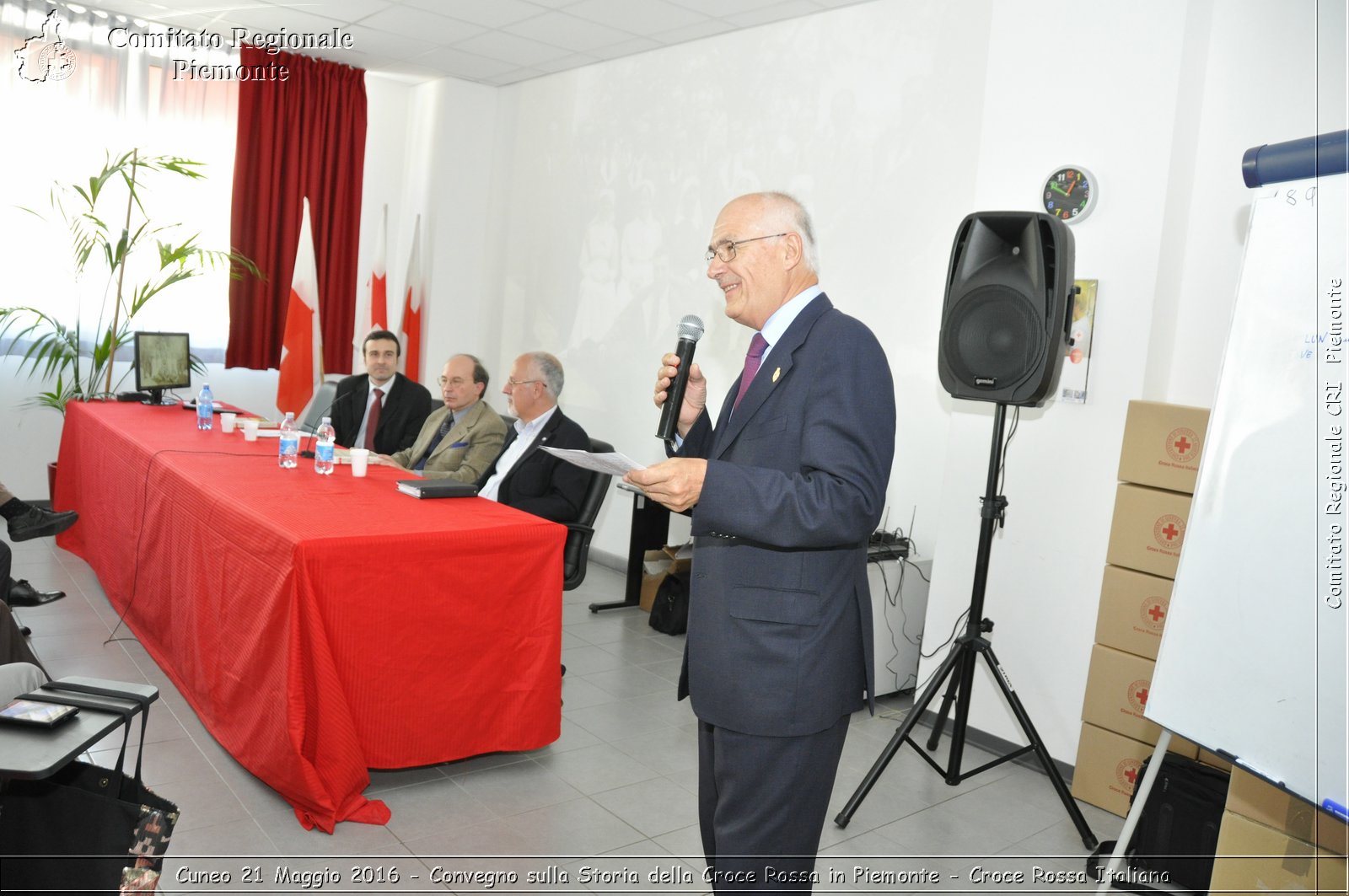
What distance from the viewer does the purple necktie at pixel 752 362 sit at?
1.81 m

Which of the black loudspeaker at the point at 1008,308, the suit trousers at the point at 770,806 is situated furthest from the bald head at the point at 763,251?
the black loudspeaker at the point at 1008,308

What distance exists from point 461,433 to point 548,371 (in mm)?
542

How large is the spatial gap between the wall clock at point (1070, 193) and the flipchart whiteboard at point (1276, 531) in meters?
1.37

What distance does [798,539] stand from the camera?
1566 millimetres

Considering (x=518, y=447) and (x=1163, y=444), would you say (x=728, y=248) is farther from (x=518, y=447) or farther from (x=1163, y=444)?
(x=518, y=447)

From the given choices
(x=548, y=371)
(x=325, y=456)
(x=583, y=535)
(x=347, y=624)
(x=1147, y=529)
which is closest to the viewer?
(x=347, y=624)

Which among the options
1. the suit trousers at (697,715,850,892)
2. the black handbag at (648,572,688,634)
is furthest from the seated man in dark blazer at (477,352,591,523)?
the suit trousers at (697,715,850,892)

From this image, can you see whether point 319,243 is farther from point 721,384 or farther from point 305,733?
point 305,733

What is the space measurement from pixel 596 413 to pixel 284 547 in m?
3.44

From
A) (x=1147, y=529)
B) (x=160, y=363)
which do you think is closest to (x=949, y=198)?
(x=1147, y=529)

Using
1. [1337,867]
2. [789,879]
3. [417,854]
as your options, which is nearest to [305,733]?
[417,854]

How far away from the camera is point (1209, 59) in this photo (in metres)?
3.19

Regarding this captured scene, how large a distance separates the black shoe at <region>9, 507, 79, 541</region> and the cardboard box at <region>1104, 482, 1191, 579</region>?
400 centimetres

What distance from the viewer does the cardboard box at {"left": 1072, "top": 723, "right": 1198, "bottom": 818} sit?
10.0 feet
